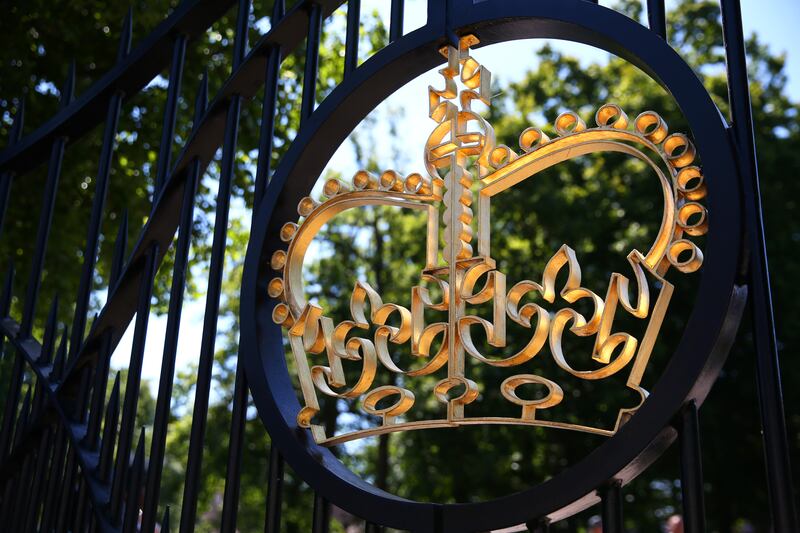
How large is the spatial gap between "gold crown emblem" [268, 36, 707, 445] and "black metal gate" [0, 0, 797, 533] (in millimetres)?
97

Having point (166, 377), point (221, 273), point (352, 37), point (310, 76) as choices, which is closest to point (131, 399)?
point (166, 377)

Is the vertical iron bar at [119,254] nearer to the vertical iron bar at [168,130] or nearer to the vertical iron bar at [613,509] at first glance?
the vertical iron bar at [168,130]

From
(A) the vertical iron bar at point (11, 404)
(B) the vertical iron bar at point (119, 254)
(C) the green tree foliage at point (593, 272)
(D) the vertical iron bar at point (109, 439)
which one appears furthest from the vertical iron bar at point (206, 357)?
(C) the green tree foliage at point (593, 272)

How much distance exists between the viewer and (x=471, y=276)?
1.83 m

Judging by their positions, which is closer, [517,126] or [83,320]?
[83,320]

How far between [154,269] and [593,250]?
1101 centimetres

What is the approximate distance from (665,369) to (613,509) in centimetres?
25

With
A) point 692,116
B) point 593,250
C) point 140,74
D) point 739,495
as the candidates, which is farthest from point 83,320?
point 739,495

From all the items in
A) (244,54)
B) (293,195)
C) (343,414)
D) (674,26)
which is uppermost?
(674,26)

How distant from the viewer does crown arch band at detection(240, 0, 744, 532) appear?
1474 millimetres

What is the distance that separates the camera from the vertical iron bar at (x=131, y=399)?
7.58ft

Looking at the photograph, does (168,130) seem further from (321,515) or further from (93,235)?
(321,515)

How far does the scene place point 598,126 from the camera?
1726 mm

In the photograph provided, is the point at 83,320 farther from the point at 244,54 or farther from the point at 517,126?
the point at 517,126
